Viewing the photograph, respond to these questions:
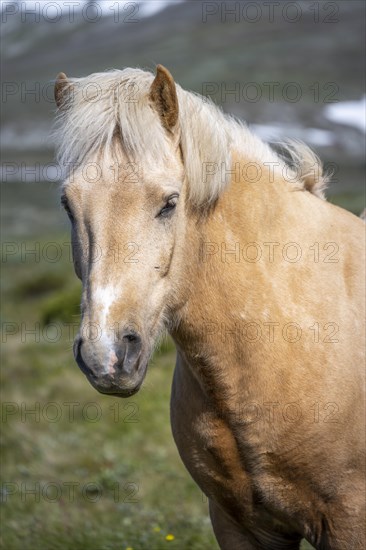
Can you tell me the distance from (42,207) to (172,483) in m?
48.2

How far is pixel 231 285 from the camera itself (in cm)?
446

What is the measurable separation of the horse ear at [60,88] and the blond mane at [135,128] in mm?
34

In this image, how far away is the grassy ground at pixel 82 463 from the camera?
723 centimetres

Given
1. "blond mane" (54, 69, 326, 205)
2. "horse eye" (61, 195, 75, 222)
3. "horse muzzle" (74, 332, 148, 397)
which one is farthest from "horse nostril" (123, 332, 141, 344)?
"blond mane" (54, 69, 326, 205)

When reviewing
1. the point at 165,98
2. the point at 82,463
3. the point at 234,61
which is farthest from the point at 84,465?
the point at 234,61

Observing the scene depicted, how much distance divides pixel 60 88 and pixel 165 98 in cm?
72

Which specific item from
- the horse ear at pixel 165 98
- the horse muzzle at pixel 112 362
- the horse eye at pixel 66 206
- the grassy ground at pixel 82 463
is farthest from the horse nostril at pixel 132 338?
the grassy ground at pixel 82 463

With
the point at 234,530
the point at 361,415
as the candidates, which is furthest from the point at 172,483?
the point at 361,415

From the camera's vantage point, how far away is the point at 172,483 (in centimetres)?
932

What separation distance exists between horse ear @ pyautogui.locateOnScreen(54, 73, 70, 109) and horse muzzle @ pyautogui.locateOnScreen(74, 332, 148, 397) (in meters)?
1.51

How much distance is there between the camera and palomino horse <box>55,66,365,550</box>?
3984 millimetres

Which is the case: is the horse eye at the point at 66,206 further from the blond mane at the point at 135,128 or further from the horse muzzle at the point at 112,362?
the horse muzzle at the point at 112,362

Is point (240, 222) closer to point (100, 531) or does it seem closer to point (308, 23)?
point (100, 531)

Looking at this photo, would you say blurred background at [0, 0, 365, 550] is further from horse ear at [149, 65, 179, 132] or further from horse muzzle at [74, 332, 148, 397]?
horse muzzle at [74, 332, 148, 397]
